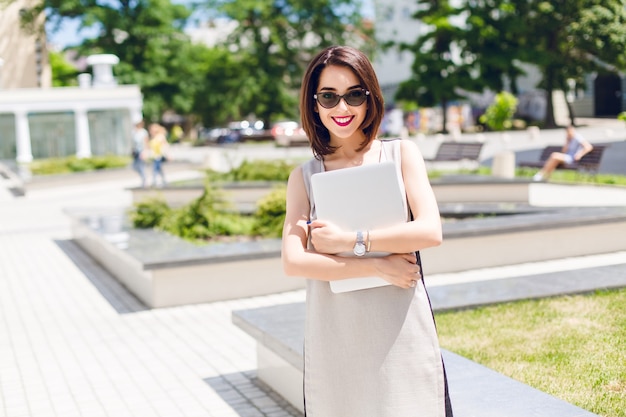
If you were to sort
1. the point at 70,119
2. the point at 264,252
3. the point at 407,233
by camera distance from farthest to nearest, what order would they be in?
the point at 70,119 < the point at 264,252 < the point at 407,233

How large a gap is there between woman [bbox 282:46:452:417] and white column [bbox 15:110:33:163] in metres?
35.0

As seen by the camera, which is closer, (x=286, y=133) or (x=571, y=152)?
(x=571, y=152)

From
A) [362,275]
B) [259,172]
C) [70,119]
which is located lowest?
[259,172]

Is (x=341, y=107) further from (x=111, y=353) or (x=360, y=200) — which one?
(x=111, y=353)

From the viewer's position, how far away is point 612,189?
1716 cm

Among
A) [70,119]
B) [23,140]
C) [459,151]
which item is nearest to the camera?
[459,151]

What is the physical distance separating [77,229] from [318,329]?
11357mm

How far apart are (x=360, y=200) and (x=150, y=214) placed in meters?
8.89

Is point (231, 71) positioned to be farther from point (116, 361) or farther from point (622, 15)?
point (116, 361)

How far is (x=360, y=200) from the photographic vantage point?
2654 mm

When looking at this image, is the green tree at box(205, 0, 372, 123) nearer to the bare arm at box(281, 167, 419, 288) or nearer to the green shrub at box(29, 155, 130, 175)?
the green shrub at box(29, 155, 130, 175)

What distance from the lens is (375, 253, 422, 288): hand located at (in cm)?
265

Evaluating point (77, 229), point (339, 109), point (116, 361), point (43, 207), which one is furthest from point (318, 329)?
point (43, 207)

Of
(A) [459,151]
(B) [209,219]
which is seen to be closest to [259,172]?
(B) [209,219]
